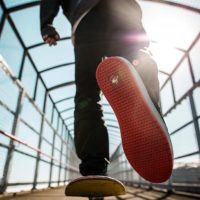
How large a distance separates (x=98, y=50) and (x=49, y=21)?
0.50m

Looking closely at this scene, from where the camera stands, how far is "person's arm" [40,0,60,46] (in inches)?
66.7

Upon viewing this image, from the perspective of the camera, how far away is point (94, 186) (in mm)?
1219

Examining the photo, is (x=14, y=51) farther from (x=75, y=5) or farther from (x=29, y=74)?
(x=75, y=5)

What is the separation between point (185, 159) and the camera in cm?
581

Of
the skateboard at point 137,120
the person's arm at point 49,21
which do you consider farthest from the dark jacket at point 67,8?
the skateboard at point 137,120

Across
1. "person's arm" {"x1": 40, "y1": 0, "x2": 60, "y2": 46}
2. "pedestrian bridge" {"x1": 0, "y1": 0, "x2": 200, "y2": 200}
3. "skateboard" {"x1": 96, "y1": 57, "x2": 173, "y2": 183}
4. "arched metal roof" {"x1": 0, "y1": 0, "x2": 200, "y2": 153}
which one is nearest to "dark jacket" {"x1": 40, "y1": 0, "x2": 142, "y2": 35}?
"person's arm" {"x1": 40, "y1": 0, "x2": 60, "y2": 46}

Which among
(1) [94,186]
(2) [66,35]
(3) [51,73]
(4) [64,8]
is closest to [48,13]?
(4) [64,8]

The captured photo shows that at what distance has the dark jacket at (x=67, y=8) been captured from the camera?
1.52 metres

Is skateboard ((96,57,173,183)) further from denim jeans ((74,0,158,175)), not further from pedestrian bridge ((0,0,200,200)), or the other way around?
pedestrian bridge ((0,0,200,200))

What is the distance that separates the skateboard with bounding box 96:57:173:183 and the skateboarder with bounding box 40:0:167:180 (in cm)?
11

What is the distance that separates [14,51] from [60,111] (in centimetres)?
705

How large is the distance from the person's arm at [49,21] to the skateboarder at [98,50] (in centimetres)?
17

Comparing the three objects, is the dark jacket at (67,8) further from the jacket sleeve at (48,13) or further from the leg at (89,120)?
the leg at (89,120)

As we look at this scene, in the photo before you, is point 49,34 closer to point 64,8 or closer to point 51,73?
point 64,8
